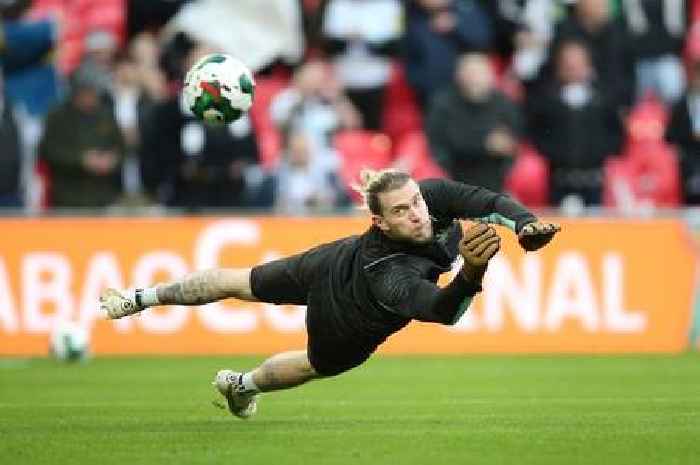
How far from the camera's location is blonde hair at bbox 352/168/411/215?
1049 centimetres

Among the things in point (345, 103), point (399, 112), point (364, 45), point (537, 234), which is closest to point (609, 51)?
point (399, 112)

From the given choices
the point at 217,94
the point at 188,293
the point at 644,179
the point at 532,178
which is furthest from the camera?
the point at 644,179

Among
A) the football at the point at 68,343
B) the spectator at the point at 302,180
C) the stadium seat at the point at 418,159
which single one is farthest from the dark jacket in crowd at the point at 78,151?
the stadium seat at the point at 418,159

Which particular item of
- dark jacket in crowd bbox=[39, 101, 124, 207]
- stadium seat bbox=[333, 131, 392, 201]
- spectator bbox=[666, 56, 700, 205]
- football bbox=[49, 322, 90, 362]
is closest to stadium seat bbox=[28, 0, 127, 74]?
dark jacket in crowd bbox=[39, 101, 124, 207]

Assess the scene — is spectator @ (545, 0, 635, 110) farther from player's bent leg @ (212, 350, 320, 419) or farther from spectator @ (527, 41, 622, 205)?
player's bent leg @ (212, 350, 320, 419)

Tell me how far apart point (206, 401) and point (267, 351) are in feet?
17.6

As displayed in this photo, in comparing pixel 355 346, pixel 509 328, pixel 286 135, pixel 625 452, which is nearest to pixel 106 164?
pixel 286 135

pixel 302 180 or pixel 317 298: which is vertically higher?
pixel 317 298

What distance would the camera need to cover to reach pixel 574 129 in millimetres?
20312

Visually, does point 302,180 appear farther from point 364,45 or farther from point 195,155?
point 364,45

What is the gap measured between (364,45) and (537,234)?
1139cm

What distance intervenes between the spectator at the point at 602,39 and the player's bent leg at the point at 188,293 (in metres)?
10.3

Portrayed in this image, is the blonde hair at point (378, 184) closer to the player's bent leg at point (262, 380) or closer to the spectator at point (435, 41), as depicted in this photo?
the player's bent leg at point (262, 380)

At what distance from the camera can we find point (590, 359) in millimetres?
17891
